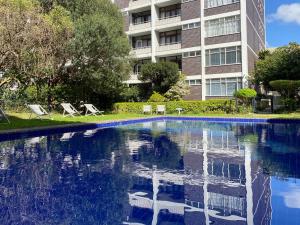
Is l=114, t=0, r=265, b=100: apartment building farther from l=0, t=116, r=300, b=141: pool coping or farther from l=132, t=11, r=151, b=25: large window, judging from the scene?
l=0, t=116, r=300, b=141: pool coping

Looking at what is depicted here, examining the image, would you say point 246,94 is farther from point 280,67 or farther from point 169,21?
point 169,21

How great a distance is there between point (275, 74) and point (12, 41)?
20.8 metres

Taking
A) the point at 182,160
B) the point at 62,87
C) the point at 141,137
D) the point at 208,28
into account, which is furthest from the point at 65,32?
the point at 182,160

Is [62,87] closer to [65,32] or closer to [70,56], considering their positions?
[70,56]

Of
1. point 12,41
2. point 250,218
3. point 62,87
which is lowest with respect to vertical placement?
point 250,218

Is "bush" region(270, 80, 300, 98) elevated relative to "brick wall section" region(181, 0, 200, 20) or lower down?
lower down

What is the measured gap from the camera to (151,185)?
21.2 feet

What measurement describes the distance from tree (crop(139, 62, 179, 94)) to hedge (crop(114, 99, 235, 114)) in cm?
320

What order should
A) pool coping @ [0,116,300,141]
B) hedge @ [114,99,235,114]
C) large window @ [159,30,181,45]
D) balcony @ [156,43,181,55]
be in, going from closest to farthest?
pool coping @ [0,116,300,141] < hedge @ [114,99,235,114] < balcony @ [156,43,181,55] < large window @ [159,30,181,45]

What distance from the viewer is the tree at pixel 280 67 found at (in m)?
28.0

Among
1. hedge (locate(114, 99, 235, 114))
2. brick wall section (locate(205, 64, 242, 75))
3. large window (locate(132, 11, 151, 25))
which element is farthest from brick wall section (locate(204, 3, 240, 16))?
hedge (locate(114, 99, 235, 114))

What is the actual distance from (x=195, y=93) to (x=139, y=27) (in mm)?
10640

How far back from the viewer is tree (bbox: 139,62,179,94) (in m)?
30.7

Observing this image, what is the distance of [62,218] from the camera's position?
4.76 meters
